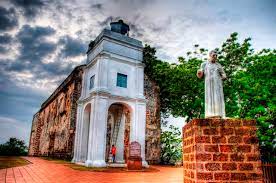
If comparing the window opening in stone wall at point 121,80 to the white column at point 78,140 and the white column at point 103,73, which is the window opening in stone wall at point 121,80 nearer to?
the white column at point 103,73

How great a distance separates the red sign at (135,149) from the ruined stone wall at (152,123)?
687cm

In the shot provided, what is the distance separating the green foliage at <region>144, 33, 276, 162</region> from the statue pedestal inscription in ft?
18.0

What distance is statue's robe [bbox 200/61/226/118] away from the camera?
4387mm

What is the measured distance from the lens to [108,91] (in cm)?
1557

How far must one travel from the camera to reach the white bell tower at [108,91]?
15.0m

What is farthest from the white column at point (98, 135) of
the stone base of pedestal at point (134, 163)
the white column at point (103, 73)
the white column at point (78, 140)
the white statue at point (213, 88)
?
the white statue at point (213, 88)

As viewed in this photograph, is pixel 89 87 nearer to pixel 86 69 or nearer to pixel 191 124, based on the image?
pixel 86 69

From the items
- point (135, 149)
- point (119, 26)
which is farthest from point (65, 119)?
point (135, 149)

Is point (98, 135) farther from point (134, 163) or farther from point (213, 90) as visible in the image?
point (213, 90)

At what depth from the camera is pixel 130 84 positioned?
17141 millimetres

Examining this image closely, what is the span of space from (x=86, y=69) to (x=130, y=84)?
12.5 feet

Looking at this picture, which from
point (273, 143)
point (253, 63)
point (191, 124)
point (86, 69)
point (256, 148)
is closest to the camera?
point (256, 148)

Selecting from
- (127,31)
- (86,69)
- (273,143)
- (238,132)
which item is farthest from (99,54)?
(238,132)

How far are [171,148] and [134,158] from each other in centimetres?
1055
